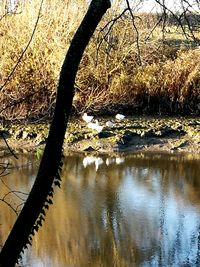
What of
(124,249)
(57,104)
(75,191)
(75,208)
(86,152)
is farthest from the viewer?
(86,152)

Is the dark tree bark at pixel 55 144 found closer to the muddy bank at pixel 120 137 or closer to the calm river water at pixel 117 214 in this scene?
the calm river water at pixel 117 214

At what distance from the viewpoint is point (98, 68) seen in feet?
50.5

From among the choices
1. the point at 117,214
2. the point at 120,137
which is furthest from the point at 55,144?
the point at 120,137

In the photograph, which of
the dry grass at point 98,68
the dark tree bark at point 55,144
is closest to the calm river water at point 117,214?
the dry grass at point 98,68

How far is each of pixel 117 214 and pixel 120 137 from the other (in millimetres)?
5041

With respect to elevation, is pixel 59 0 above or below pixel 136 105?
above

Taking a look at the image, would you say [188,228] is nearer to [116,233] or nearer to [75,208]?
[116,233]

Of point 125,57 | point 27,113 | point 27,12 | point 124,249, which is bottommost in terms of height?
point 124,249

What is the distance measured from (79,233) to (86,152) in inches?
208

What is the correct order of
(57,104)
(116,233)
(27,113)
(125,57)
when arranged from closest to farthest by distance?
(57,104) < (116,233) < (27,113) < (125,57)

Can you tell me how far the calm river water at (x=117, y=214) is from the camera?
6.61 m

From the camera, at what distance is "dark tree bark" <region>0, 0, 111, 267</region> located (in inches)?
92.4

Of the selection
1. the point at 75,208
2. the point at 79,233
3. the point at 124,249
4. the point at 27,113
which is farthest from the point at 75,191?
the point at 27,113

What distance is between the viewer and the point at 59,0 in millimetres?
14648
